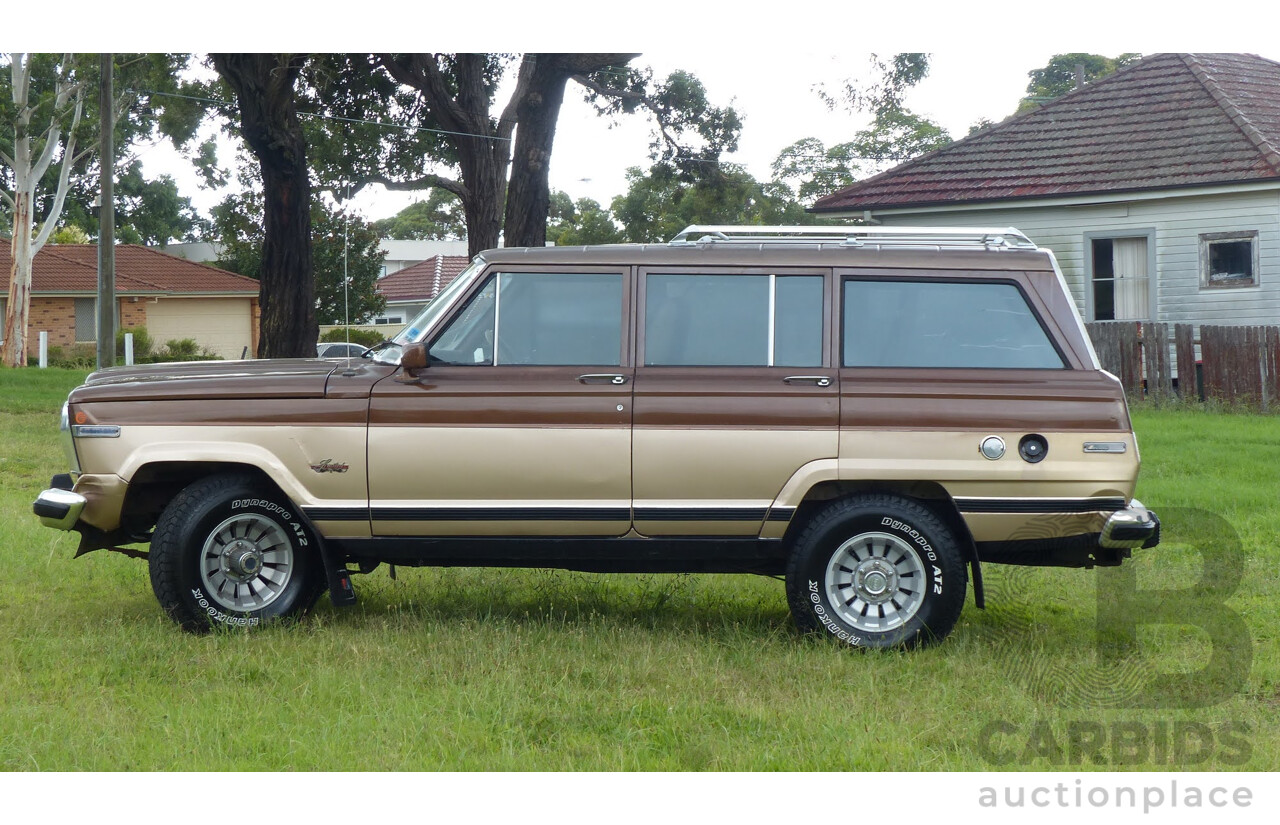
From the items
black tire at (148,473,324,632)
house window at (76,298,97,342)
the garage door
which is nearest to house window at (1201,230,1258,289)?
black tire at (148,473,324,632)

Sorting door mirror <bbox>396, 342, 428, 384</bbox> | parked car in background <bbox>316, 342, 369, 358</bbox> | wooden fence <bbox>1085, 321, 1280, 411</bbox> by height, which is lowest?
door mirror <bbox>396, 342, 428, 384</bbox>

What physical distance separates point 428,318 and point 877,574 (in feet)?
8.70

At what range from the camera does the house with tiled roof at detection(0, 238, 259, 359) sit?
4212cm

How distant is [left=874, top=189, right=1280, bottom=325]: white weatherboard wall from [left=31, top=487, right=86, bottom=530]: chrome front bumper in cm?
1761

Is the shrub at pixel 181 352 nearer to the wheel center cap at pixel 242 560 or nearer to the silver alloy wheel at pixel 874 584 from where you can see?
the wheel center cap at pixel 242 560

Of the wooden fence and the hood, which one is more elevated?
the wooden fence

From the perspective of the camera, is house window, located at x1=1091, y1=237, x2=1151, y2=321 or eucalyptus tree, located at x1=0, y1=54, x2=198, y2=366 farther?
eucalyptus tree, located at x1=0, y1=54, x2=198, y2=366

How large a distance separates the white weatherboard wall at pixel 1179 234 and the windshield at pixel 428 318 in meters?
16.2

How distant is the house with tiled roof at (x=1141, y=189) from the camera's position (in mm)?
19594

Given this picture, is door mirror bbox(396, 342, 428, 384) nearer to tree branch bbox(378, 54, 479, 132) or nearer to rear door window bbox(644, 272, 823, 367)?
rear door window bbox(644, 272, 823, 367)

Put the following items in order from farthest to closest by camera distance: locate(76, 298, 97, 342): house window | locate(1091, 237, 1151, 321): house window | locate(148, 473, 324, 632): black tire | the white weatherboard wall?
1. locate(76, 298, 97, 342): house window
2. locate(1091, 237, 1151, 321): house window
3. the white weatherboard wall
4. locate(148, 473, 324, 632): black tire

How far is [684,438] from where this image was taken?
6.40m

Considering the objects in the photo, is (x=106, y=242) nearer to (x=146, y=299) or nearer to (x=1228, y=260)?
(x=1228, y=260)

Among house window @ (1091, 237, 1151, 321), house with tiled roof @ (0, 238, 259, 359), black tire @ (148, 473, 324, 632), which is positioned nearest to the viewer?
black tire @ (148, 473, 324, 632)
